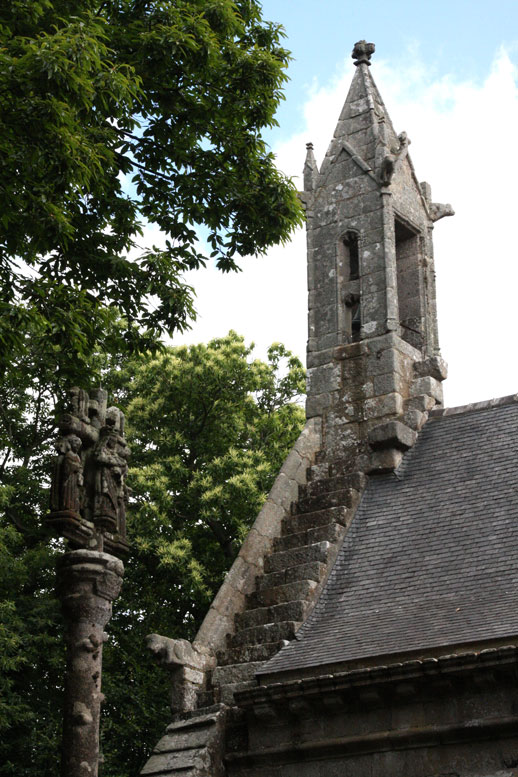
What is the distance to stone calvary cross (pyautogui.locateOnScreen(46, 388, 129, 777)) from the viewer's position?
927 cm

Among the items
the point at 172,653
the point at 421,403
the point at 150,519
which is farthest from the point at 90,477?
the point at 150,519

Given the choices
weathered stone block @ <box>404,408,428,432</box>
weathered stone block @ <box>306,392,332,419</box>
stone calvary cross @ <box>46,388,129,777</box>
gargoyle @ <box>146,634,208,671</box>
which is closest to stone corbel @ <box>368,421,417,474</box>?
weathered stone block @ <box>404,408,428,432</box>

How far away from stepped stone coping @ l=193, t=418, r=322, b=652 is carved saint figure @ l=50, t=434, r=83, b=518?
4.22m

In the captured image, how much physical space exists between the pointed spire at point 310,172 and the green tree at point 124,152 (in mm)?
3882

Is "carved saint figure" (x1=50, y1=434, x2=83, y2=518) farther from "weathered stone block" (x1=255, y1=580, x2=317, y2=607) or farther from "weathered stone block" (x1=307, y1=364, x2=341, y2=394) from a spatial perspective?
"weathered stone block" (x1=307, y1=364, x2=341, y2=394)

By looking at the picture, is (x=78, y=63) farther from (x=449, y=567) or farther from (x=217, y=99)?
(x=449, y=567)

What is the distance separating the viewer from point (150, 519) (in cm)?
2206

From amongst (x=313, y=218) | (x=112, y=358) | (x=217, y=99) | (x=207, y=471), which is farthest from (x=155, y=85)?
(x=112, y=358)

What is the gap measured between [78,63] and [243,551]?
6.46 m

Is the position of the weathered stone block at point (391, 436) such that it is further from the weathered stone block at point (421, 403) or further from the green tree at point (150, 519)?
the green tree at point (150, 519)

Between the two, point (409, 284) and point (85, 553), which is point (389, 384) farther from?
point (85, 553)

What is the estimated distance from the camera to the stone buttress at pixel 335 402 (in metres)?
13.0

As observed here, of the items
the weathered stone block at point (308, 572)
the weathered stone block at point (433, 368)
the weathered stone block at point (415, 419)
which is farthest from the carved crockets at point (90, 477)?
the weathered stone block at point (433, 368)

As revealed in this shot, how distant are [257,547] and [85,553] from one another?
523 cm
